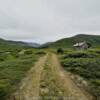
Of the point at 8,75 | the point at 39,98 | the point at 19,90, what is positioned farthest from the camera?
the point at 8,75

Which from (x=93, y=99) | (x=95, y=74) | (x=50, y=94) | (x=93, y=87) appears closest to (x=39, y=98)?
(x=50, y=94)

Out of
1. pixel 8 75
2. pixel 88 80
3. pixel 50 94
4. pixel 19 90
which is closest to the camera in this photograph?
pixel 50 94

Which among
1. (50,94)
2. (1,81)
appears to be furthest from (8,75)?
(50,94)

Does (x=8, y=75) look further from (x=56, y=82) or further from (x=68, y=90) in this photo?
(x=68, y=90)

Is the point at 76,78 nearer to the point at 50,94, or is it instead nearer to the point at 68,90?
the point at 68,90

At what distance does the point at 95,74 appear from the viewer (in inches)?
1505

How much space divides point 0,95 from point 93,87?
13060 millimetres

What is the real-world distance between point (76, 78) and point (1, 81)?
12.3 m

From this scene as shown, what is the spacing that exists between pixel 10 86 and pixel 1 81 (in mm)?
3018

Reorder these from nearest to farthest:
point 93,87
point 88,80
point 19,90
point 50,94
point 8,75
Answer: point 50,94
point 19,90
point 93,87
point 88,80
point 8,75

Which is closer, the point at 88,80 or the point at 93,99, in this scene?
the point at 93,99

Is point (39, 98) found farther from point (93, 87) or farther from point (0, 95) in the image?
point (93, 87)

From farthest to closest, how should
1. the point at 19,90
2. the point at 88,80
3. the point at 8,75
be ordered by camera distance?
the point at 8,75
the point at 88,80
the point at 19,90

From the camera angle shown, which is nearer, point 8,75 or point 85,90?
point 85,90
